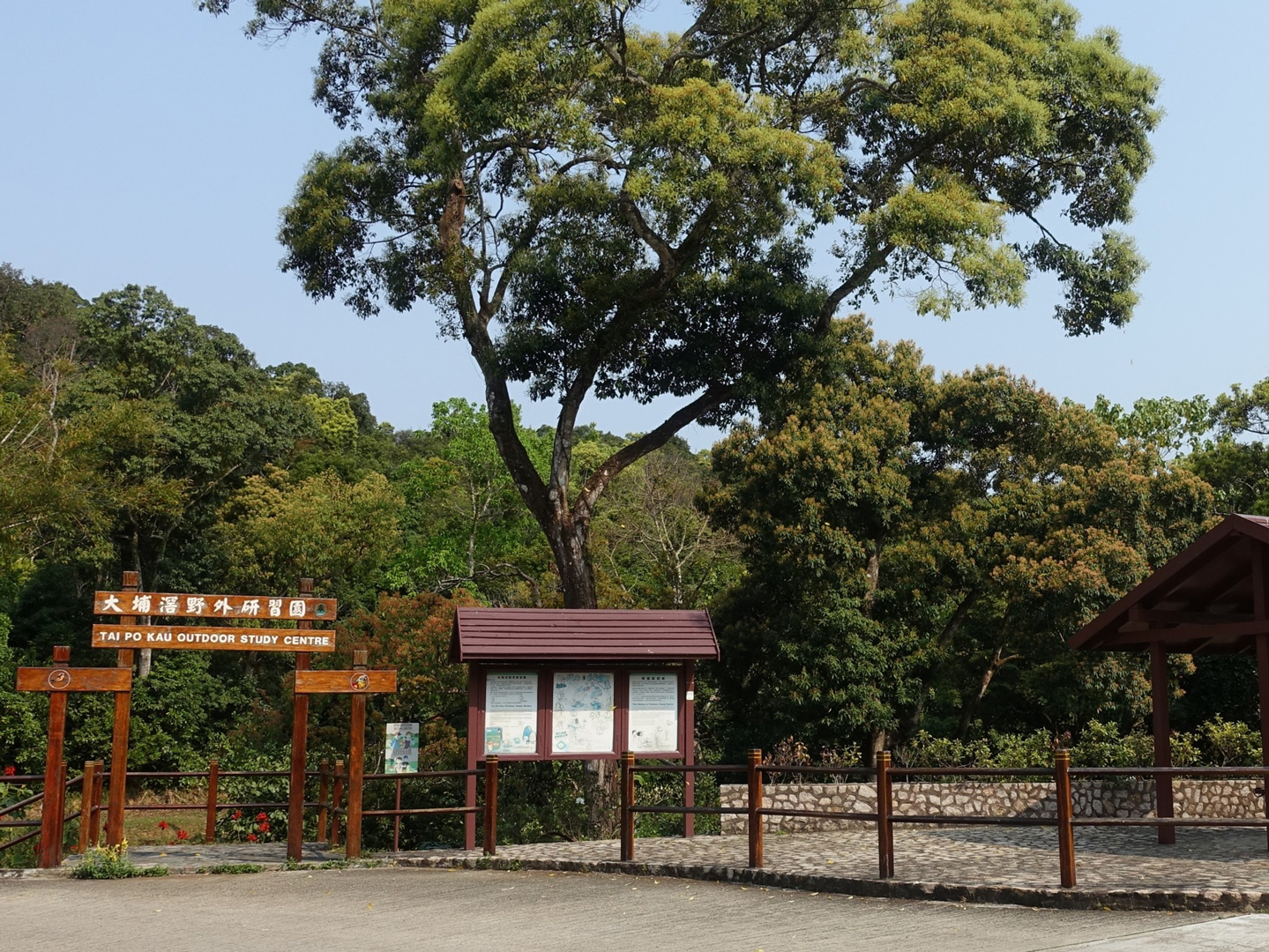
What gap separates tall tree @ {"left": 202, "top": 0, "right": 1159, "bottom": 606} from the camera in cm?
1927

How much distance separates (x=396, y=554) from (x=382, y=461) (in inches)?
469

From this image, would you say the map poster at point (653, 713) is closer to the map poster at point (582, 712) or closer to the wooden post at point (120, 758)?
the map poster at point (582, 712)

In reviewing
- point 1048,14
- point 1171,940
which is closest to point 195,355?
point 1048,14

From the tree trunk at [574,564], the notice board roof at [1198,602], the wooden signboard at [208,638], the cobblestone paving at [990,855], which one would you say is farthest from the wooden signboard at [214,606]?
the notice board roof at [1198,602]

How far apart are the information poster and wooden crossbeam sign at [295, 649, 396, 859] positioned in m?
1.27

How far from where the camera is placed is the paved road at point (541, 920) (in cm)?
772

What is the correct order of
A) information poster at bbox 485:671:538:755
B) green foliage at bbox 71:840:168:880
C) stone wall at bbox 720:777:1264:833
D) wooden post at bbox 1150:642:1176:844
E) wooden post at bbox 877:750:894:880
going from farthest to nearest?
stone wall at bbox 720:777:1264:833 → information poster at bbox 485:671:538:755 → wooden post at bbox 1150:642:1176:844 → green foliage at bbox 71:840:168:880 → wooden post at bbox 877:750:894:880

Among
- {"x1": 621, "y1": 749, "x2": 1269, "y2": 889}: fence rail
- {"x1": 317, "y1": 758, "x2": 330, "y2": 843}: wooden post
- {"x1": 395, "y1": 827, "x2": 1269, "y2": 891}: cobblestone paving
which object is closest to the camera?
{"x1": 621, "y1": 749, "x2": 1269, "y2": 889}: fence rail

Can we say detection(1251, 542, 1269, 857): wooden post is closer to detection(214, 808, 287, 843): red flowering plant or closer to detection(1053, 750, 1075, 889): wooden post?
detection(1053, 750, 1075, 889): wooden post

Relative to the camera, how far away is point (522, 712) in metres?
14.4

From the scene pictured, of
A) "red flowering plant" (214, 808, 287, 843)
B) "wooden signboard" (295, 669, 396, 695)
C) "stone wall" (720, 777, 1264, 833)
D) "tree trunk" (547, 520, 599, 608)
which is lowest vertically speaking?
"red flowering plant" (214, 808, 287, 843)

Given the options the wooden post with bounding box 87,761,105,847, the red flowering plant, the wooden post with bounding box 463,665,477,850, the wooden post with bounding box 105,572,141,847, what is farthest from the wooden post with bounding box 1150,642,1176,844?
the red flowering plant

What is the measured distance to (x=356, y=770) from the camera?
44.5 ft

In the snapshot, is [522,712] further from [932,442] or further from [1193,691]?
[1193,691]
